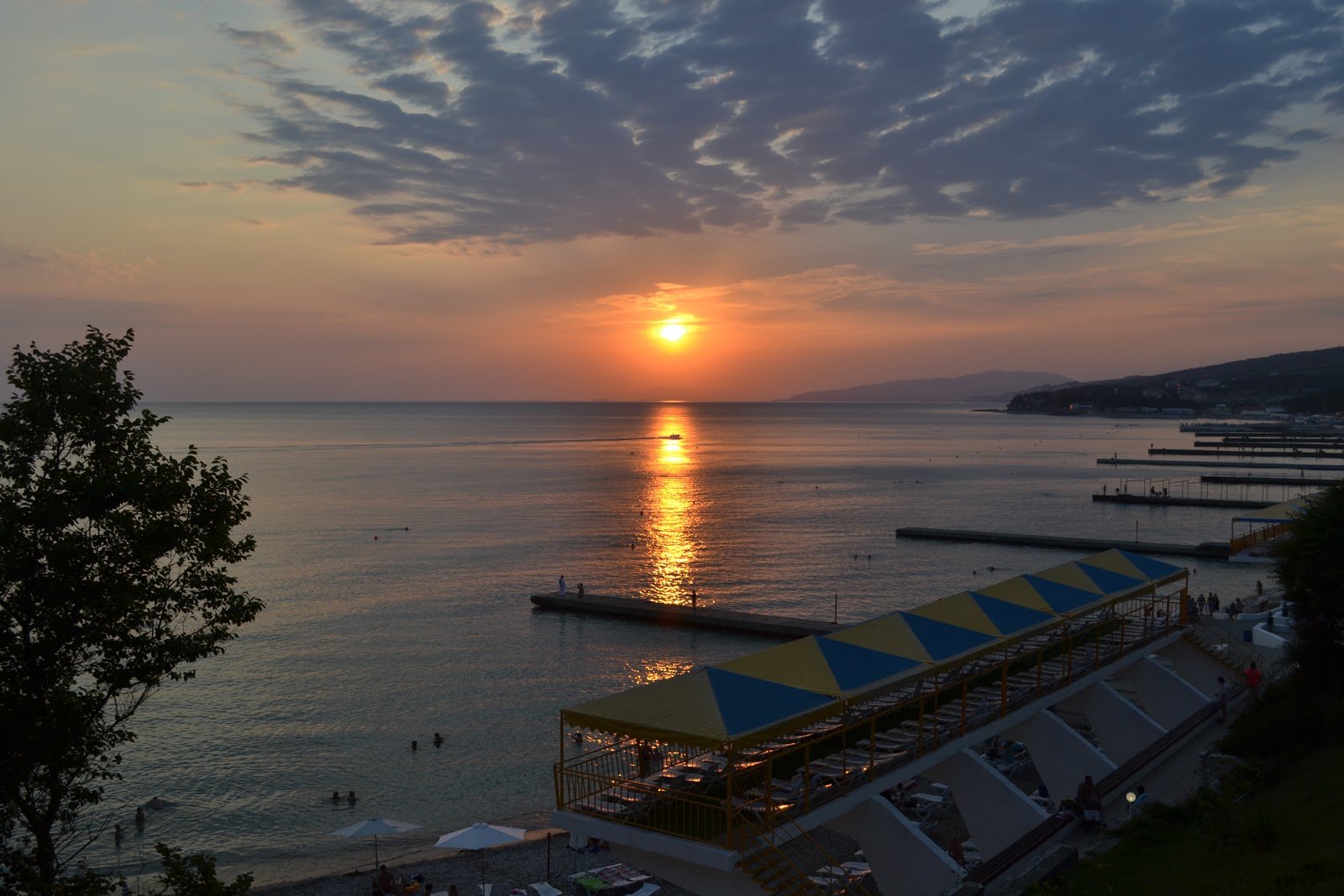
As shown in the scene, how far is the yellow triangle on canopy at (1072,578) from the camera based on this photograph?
816 inches

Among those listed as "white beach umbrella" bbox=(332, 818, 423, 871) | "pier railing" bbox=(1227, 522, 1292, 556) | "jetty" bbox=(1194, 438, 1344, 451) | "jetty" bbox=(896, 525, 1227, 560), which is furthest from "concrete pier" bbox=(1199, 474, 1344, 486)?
"white beach umbrella" bbox=(332, 818, 423, 871)

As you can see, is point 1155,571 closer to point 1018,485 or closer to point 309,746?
point 309,746

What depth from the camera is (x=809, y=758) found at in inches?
562

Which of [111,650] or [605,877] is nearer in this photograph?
[111,650]

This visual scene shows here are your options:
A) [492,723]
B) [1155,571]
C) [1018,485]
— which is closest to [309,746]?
[492,723]

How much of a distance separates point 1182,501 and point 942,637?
79.7 m

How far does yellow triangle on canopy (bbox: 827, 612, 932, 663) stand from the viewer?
14.9 meters

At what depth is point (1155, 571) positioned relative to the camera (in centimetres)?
2330

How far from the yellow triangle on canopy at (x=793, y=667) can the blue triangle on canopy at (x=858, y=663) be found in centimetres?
13

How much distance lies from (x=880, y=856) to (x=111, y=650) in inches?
406

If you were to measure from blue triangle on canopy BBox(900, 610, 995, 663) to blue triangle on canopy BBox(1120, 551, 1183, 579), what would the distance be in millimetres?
8610

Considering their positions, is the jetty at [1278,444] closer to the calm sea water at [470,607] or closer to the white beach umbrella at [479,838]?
the calm sea water at [470,607]

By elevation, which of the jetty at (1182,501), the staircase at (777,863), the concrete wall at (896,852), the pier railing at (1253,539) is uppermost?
the staircase at (777,863)

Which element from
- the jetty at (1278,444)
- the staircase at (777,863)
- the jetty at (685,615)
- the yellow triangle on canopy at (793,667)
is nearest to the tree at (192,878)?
the staircase at (777,863)
